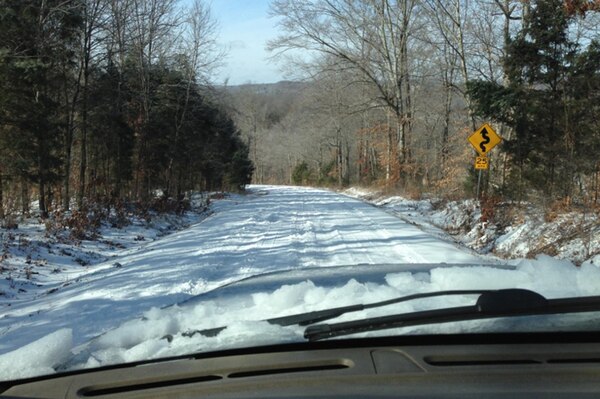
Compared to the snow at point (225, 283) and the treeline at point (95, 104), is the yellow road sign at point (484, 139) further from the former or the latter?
the treeline at point (95, 104)

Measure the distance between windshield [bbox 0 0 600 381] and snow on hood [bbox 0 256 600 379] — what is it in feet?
0.05

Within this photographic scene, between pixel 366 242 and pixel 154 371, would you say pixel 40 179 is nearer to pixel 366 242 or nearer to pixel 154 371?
pixel 366 242

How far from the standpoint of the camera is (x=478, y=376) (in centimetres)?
163

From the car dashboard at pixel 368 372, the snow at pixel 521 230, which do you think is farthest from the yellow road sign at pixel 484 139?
the car dashboard at pixel 368 372

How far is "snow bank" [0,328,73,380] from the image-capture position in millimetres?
1989

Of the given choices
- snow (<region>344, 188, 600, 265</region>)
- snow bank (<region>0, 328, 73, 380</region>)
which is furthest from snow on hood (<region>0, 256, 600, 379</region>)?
snow (<region>344, 188, 600, 265</region>)

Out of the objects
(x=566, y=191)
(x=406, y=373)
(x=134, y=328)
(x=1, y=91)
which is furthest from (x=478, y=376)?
(x=1, y=91)

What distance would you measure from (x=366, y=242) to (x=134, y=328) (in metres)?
10.5

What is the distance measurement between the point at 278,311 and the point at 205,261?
7.70m

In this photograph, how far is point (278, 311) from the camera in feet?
8.42

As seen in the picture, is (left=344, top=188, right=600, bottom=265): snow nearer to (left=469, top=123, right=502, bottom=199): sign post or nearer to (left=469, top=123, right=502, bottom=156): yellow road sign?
(left=469, top=123, right=502, bottom=199): sign post

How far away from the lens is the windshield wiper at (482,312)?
2.00m

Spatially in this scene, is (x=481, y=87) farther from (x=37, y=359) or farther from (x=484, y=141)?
(x=37, y=359)

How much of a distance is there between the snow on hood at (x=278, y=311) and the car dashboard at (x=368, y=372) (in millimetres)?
67
